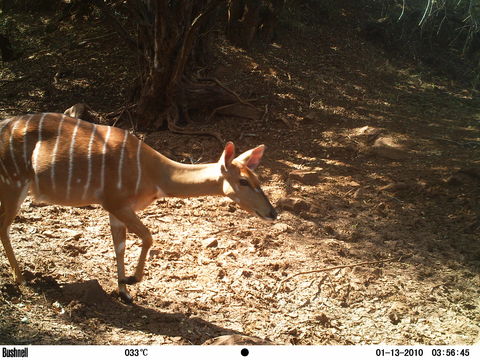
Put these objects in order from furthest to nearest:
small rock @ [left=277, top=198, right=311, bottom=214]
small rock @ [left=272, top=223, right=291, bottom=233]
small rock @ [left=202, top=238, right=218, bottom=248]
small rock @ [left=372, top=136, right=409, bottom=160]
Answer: small rock @ [left=372, top=136, right=409, bottom=160] < small rock @ [left=277, top=198, right=311, bottom=214] < small rock @ [left=272, top=223, right=291, bottom=233] < small rock @ [left=202, top=238, right=218, bottom=248]

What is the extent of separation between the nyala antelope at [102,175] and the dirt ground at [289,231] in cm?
45

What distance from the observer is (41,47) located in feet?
29.8

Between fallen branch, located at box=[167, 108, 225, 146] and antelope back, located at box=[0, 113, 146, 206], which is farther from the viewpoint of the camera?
fallen branch, located at box=[167, 108, 225, 146]

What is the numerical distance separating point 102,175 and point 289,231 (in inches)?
78.9

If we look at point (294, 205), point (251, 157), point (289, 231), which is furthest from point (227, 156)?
point (294, 205)

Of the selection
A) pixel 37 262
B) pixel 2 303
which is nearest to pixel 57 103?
pixel 37 262

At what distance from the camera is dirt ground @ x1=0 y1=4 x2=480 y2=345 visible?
3793 millimetres

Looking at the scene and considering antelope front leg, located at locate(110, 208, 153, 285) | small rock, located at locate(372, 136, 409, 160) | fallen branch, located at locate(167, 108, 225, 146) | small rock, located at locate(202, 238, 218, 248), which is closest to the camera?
antelope front leg, located at locate(110, 208, 153, 285)

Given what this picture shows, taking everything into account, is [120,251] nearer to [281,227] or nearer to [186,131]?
[281,227]

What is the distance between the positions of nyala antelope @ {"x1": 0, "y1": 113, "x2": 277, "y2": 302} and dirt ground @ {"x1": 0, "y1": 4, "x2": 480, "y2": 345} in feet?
1.48

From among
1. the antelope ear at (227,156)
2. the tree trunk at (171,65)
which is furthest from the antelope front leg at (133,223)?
the tree trunk at (171,65)

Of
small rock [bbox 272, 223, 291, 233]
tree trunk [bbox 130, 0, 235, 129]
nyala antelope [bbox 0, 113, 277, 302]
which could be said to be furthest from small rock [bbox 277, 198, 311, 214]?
tree trunk [bbox 130, 0, 235, 129]

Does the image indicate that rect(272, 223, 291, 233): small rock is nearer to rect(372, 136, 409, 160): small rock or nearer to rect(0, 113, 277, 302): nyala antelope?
rect(0, 113, 277, 302): nyala antelope

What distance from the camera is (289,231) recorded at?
5094mm
